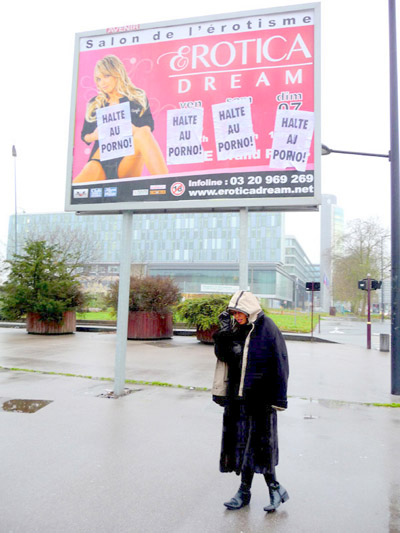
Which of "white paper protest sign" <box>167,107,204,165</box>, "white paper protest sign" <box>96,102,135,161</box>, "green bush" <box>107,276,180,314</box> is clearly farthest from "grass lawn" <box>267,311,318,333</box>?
"white paper protest sign" <box>96,102,135,161</box>

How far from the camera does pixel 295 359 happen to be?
12852 mm

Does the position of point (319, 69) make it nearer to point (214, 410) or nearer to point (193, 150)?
point (193, 150)

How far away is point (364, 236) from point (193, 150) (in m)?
52.1

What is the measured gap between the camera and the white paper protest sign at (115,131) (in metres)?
7.89

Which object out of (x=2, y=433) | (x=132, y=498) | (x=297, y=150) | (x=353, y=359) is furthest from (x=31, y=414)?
(x=353, y=359)

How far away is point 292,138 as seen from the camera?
7.29m

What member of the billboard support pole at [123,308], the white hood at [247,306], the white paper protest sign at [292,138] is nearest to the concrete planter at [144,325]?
Result: the billboard support pole at [123,308]

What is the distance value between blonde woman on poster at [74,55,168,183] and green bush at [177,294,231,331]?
829 centimetres

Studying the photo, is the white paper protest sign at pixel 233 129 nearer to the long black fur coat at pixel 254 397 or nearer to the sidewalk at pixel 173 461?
the sidewalk at pixel 173 461

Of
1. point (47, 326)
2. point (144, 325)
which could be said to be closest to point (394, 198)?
point (144, 325)

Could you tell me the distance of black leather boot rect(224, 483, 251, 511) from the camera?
3582 millimetres

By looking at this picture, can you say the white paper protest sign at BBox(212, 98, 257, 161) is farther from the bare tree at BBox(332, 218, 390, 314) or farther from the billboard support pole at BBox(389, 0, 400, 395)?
the bare tree at BBox(332, 218, 390, 314)

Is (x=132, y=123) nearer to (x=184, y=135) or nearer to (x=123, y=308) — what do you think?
(x=184, y=135)

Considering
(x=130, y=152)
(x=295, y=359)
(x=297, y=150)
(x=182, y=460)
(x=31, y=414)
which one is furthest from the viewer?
(x=295, y=359)
